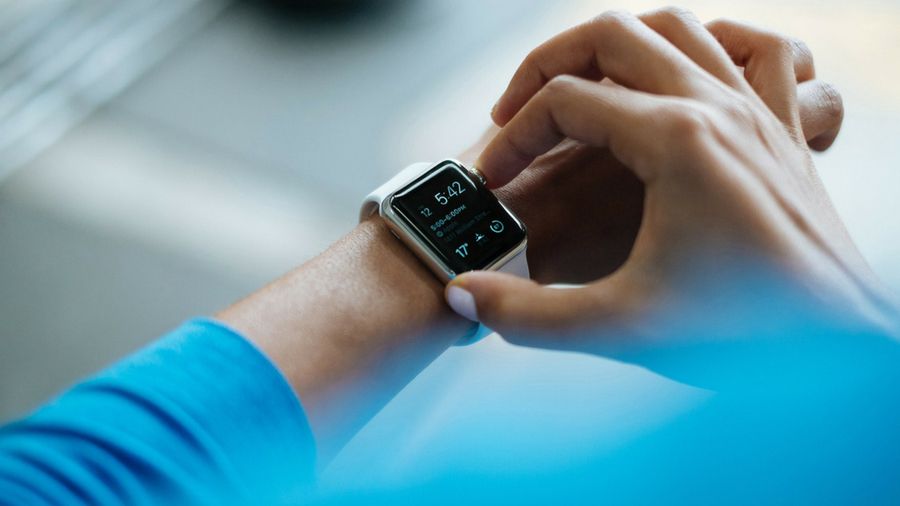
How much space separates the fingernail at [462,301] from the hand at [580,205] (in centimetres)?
19

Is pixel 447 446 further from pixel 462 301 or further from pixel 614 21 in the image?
pixel 614 21

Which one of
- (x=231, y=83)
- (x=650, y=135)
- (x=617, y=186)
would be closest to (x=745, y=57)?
(x=617, y=186)

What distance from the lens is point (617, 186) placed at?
0.90 meters

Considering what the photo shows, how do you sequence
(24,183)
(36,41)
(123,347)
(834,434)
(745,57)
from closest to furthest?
1. (834,434)
2. (745,57)
3. (123,347)
4. (24,183)
5. (36,41)

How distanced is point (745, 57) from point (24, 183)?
1.13 metres

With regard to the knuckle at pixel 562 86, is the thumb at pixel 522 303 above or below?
below

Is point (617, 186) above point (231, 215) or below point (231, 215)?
below

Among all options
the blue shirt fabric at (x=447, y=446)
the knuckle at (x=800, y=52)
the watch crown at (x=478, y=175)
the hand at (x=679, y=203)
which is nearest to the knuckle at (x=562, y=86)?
the hand at (x=679, y=203)

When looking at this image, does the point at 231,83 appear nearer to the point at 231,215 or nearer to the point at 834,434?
the point at 231,215

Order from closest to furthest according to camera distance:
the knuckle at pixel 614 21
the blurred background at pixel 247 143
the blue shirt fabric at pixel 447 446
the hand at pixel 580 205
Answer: the blue shirt fabric at pixel 447 446 < the knuckle at pixel 614 21 < the hand at pixel 580 205 < the blurred background at pixel 247 143

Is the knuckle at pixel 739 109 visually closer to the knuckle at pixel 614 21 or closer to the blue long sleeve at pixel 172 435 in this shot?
the knuckle at pixel 614 21

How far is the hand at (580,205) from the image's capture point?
35.2 inches

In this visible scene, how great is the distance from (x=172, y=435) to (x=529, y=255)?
1.38ft

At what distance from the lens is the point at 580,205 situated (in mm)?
905
